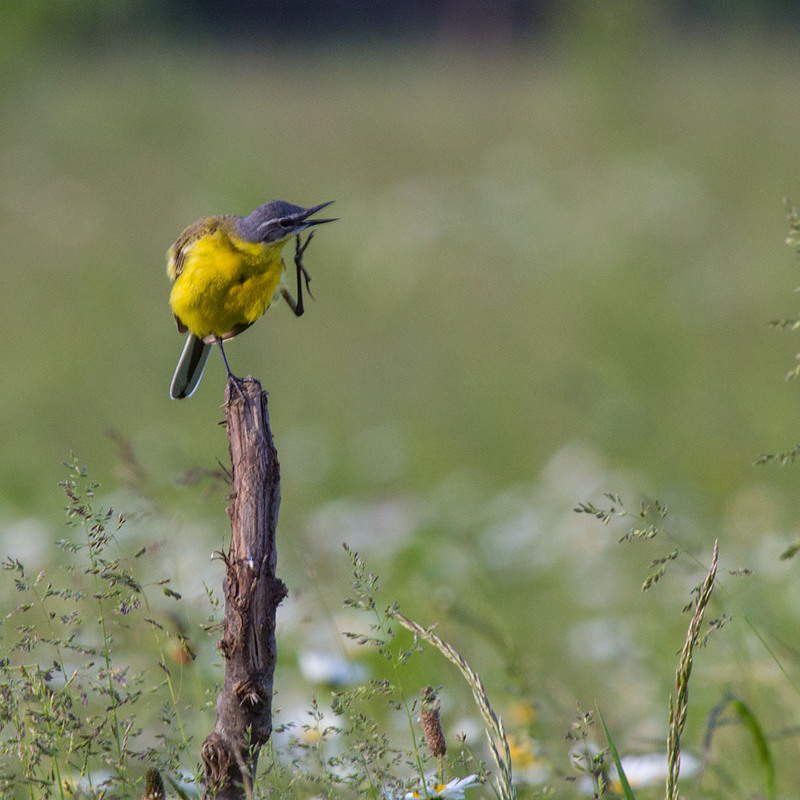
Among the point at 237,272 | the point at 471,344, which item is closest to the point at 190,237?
the point at 237,272

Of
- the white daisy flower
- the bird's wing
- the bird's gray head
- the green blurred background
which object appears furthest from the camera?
the green blurred background

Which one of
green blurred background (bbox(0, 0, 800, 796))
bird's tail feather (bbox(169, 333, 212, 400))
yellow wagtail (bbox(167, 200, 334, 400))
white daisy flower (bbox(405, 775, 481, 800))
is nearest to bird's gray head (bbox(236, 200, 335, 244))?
yellow wagtail (bbox(167, 200, 334, 400))

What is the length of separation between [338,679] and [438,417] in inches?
227

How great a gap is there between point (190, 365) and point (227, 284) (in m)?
0.45

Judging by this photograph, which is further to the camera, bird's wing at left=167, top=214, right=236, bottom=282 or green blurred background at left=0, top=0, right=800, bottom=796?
green blurred background at left=0, top=0, right=800, bottom=796

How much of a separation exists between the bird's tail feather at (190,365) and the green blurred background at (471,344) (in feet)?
1.75

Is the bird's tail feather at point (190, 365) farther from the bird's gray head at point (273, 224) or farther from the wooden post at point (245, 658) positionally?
the wooden post at point (245, 658)

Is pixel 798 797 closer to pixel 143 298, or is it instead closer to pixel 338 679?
pixel 338 679

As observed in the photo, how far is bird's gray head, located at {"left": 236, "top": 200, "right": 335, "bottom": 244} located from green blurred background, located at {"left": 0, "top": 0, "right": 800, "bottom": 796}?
2.47 feet

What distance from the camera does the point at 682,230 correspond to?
11648 millimetres

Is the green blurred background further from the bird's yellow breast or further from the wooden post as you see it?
the bird's yellow breast

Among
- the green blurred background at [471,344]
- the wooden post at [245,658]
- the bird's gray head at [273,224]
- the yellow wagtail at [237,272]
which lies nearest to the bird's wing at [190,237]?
the yellow wagtail at [237,272]

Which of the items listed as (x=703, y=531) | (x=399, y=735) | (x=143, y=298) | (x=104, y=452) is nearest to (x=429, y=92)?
(x=143, y=298)

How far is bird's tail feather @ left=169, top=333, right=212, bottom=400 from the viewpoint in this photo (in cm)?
320
